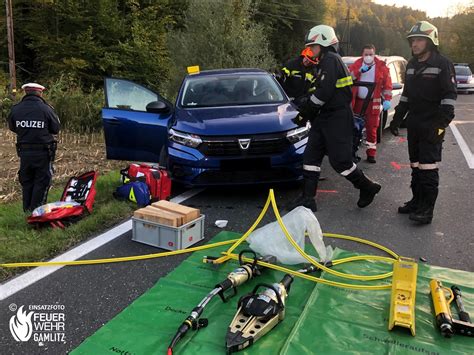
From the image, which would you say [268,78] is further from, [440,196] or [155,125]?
[440,196]

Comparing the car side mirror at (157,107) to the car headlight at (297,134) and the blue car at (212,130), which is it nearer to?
the blue car at (212,130)

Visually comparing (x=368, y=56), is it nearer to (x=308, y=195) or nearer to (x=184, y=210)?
(x=308, y=195)

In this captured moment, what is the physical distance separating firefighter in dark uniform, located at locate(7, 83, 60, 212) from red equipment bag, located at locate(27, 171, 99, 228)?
345mm

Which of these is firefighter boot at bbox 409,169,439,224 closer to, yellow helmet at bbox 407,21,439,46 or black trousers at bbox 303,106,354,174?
black trousers at bbox 303,106,354,174

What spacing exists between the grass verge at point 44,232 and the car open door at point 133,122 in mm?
868

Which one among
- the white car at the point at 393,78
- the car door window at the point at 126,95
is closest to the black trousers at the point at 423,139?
the car door window at the point at 126,95

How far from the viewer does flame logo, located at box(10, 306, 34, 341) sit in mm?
2867

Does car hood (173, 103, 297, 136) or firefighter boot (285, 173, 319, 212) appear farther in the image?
car hood (173, 103, 297, 136)

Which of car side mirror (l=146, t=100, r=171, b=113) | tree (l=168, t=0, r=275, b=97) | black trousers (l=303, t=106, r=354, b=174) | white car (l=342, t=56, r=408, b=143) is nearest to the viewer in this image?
Answer: black trousers (l=303, t=106, r=354, b=174)

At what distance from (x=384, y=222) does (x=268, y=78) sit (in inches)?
126

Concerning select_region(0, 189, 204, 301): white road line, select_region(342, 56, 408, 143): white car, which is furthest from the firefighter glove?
select_region(342, 56, 408, 143): white car

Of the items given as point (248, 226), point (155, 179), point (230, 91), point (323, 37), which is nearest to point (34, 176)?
point (155, 179)

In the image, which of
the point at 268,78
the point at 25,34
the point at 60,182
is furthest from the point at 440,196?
the point at 25,34

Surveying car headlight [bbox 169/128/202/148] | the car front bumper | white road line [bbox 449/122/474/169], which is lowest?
white road line [bbox 449/122/474/169]
